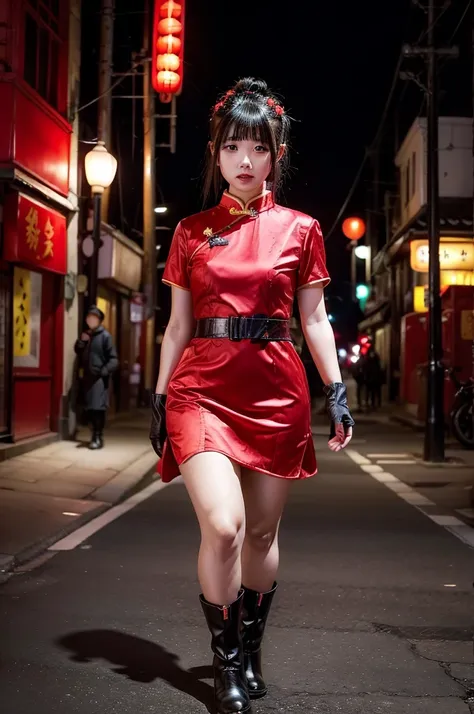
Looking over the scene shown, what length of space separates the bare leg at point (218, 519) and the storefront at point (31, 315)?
9.65m

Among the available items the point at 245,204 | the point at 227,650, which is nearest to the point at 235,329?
the point at 245,204

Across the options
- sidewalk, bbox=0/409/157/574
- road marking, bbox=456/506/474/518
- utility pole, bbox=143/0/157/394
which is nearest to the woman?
sidewalk, bbox=0/409/157/574

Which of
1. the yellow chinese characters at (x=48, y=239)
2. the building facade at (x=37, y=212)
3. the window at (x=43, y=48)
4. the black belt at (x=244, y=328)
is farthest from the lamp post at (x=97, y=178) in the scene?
the black belt at (x=244, y=328)

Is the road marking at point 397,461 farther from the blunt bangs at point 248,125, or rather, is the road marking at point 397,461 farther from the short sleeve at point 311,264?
the blunt bangs at point 248,125

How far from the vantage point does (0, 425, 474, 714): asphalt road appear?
151 inches

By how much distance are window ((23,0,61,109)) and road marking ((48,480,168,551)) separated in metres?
6.63

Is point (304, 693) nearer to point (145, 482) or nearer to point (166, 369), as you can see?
point (166, 369)

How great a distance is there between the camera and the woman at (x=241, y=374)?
11.7ft

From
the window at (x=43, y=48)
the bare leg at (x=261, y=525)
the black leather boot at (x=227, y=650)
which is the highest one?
the window at (x=43, y=48)

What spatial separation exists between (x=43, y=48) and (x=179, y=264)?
11932mm

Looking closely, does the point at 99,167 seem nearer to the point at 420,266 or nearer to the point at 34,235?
the point at 34,235

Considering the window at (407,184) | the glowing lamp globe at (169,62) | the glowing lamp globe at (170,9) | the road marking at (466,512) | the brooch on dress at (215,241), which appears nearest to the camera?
the brooch on dress at (215,241)

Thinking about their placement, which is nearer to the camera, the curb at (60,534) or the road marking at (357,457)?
the curb at (60,534)

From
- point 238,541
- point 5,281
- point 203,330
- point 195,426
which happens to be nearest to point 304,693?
point 238,541
